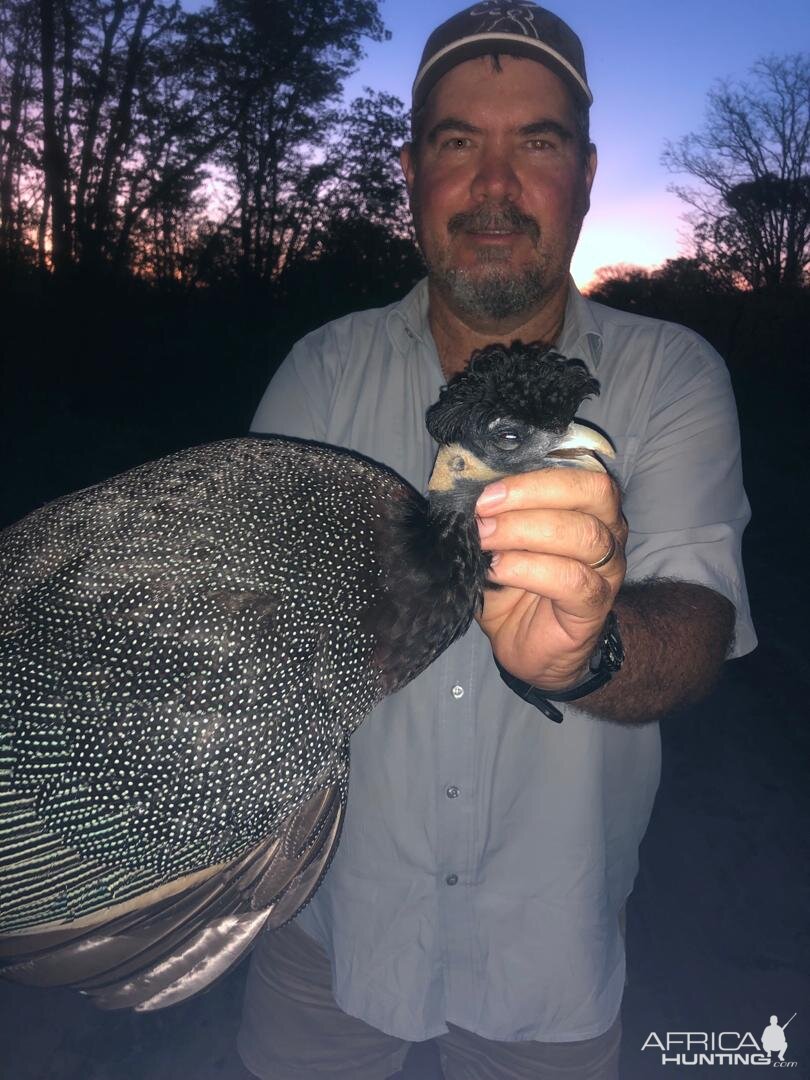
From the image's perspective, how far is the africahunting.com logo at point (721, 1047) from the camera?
2.39 metres

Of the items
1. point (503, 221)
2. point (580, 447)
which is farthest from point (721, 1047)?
point (503, 221)

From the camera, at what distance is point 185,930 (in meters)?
1.57

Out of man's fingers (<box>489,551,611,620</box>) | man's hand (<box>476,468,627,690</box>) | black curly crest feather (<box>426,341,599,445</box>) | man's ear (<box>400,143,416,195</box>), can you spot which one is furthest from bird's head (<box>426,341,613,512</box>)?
man's ear (<box>400,143,416,195</box>)

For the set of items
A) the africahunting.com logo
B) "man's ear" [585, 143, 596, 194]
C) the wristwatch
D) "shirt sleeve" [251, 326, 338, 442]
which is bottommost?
the africahunting.com logo

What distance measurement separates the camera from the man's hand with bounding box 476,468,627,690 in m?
1.33

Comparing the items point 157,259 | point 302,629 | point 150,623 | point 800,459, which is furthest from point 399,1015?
point 157,259

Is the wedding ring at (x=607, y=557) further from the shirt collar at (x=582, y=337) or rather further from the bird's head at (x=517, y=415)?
the shirt collar at (x=582, y=337)

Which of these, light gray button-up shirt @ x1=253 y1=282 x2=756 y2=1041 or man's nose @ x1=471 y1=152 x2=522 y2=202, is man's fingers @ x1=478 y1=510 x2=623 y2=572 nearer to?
light gray button-up shirt @ x1=253 y1=282 x2=756 y2=1041

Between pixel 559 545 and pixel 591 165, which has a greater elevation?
pixel 591 165

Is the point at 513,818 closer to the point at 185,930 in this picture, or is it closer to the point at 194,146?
the point at 185,930

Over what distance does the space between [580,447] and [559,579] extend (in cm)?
32

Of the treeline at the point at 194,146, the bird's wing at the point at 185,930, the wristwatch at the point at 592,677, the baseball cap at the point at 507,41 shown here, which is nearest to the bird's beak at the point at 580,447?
the wristwatch at the point at 592,677

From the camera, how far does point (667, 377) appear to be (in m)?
1.83

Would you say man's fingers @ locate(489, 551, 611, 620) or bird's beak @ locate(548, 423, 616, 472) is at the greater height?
bird's beak @ locate(548, 423, 616, 472)
